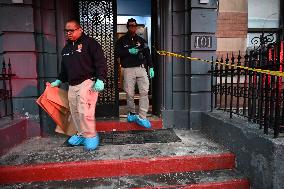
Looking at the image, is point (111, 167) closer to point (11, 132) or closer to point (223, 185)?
point (223, 185)

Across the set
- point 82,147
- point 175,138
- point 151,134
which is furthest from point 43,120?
point 175,138

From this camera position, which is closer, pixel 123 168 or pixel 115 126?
pixel 123 168

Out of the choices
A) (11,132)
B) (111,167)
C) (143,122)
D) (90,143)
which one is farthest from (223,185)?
(11,132)

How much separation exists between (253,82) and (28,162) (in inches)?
142

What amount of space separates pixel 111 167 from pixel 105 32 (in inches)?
141

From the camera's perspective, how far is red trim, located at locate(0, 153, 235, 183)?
3.51 metres

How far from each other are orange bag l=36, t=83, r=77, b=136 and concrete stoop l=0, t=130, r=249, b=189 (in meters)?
0.69

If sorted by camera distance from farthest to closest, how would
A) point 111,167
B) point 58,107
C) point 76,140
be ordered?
1. point 58,107
2. point 76,140
3. point 111,167

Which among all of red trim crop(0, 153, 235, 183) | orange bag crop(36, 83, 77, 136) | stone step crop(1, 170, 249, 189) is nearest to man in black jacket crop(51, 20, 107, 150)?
orange bag crop(36, 83, 77, 136)

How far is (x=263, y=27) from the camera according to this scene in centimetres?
627

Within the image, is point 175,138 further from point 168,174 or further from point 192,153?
point 168,174

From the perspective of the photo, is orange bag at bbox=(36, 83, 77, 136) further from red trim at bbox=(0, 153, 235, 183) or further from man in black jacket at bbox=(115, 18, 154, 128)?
man in black jacket at bbox=(115, 18, 154, 128)

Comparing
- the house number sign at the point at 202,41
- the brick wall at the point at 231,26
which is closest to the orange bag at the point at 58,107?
the house number sign at the point at 202,41

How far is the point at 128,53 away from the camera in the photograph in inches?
215
